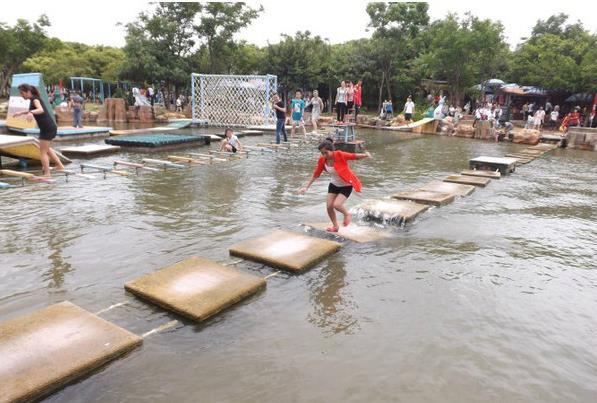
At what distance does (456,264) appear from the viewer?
16.2 feet

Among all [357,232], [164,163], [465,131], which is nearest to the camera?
[357,232]

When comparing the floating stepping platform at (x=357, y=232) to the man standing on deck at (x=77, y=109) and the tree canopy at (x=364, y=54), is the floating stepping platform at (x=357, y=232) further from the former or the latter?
the tree canopy at (x=364, y=54)

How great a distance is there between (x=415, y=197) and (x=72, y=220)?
5466 mm

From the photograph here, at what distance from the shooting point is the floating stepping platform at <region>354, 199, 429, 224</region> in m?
6.44

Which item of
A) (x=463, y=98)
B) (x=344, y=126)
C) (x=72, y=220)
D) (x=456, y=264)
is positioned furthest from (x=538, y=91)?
(x=72, y=220)

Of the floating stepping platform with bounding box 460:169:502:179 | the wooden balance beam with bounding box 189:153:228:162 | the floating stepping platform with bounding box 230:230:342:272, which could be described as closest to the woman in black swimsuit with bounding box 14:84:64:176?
the wooden balance beam with bounding box 189:153:228:162

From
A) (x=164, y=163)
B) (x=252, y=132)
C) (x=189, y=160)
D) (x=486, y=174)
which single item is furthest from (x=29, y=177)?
(x=252, y=132)

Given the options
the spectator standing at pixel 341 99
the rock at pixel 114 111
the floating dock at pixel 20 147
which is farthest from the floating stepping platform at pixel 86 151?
the rock at pixel 114 111

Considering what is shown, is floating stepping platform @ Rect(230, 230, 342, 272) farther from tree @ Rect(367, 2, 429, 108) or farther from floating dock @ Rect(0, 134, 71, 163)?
tree @ Rect(367, 2, 429, 108)

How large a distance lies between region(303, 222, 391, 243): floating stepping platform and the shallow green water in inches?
8.5

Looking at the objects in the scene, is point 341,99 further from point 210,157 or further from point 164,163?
point 164,163

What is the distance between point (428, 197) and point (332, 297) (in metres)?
4.28

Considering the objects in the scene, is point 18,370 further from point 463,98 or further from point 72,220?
point 463,98

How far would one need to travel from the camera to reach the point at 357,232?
601 centimetres
